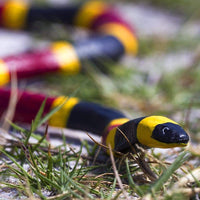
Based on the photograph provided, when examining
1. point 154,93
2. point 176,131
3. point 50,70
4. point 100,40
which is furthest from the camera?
point 100,40

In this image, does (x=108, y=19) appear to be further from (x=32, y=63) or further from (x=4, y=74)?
(x=4, y=74)

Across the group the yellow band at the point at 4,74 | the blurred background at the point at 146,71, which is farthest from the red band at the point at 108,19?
the yellow band at the point at 4,74

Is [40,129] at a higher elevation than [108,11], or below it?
below

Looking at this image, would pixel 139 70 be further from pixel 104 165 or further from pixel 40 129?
pixel 104 165

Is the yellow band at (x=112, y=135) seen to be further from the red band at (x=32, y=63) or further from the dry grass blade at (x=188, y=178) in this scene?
the red band at (x=32, y=63)

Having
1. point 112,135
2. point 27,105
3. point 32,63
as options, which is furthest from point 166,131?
point 32,63

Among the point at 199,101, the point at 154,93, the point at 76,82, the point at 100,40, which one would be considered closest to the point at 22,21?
the point at 100,40

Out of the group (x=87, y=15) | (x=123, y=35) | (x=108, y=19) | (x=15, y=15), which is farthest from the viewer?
(x=15, y=15)
